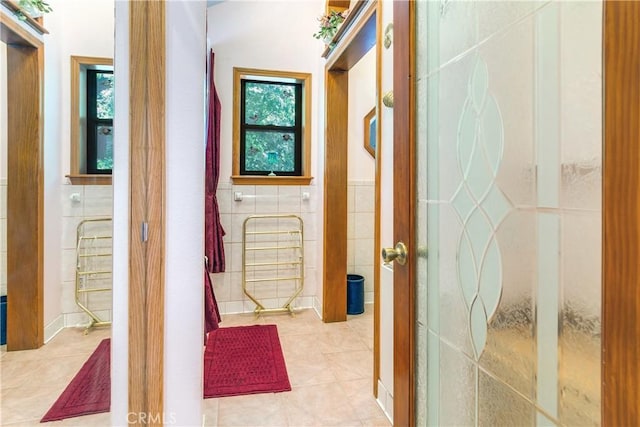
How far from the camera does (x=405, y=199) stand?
108 centimetres

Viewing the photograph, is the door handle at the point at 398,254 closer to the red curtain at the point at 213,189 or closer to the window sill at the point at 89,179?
the window sill at the point at 89,179

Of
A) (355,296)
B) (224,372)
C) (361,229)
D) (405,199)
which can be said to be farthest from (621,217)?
(361,229)

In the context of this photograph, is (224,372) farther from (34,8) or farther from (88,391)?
(34,8)

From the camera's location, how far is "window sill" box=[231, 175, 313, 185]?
10.6ft

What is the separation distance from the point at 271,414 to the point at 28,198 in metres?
1.53

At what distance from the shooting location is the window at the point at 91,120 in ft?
4.20

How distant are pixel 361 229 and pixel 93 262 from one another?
262 cm

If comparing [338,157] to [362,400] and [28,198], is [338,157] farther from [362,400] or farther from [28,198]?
[28,198]

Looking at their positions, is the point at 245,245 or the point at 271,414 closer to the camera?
the point at 271,414

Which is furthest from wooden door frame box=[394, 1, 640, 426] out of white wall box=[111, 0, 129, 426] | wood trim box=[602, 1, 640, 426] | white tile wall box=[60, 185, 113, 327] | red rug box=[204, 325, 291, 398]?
red rug box=[204, 325, 291, 398]

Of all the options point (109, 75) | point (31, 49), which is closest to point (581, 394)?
point (109, 75)

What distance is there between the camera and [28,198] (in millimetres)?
1288

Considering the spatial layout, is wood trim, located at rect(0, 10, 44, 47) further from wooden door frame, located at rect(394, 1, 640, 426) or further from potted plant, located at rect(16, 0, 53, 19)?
wooden door frame, located at rect(394, 1, 640, 426)

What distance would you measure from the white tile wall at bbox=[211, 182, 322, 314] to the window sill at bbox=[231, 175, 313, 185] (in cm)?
4
